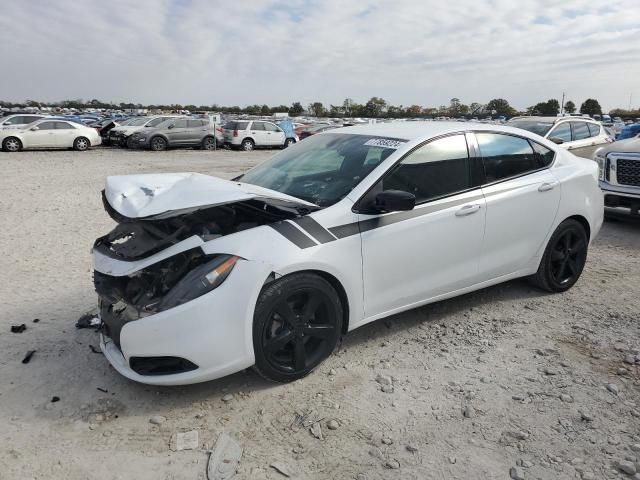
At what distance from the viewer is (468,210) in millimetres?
3973

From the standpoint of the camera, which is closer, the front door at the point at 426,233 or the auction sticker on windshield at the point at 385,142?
the front door at the point at 426,233

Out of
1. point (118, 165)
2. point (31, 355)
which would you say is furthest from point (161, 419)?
point (118, 165)

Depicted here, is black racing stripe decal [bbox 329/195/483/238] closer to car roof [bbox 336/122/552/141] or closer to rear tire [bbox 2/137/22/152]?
car roof [bbox 336/122/552/141]

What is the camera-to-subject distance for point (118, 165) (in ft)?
56.7

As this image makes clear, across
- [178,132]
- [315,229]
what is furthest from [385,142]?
[178,132]

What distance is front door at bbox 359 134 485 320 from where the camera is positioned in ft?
11.7

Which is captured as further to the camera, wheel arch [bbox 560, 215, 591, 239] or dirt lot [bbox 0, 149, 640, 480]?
wheel arch [bbox 560, 215, 591, 239]

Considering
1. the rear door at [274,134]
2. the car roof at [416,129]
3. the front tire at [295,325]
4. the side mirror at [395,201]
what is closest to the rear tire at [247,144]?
the rear door at [274,134]

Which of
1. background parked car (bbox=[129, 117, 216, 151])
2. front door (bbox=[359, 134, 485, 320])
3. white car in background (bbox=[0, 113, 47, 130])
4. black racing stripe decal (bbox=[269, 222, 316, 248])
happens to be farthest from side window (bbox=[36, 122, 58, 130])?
black racing stripe decal (bbox=[269, 222, 316, 248])

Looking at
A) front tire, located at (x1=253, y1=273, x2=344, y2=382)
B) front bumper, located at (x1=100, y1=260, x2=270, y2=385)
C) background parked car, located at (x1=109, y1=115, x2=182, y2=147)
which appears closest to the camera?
front bumper, located at (x1=100, y1=260, x2=270, y2=385)

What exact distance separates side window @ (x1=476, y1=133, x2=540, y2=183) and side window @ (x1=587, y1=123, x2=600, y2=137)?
8.50m

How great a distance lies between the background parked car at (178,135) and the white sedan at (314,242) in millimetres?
21218

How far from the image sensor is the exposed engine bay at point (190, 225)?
3301 millimetres

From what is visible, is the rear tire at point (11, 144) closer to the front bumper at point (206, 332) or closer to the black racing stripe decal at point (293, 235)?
the front bumper at point (206, 332)
